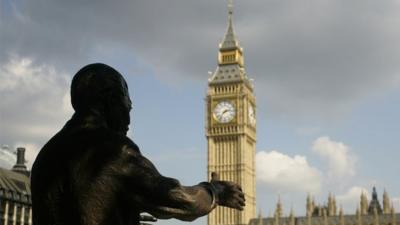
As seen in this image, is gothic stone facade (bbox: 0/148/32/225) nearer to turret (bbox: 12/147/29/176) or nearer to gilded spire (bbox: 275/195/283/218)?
turret (bbox: 12/147/29/176)

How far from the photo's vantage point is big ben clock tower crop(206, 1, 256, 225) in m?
79.9

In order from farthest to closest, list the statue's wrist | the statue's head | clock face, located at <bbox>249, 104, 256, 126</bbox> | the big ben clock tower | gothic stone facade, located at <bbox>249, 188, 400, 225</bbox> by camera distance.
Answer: clock face, located at <bbox>249, 104, 256, 126</bbox>, the big ben clock tower, gothic stone facade, located at <bbox>249, 188, 400, 225</bbox>, the statue's head, the statue's wrist

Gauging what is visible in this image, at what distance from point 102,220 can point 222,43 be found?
82044 mm

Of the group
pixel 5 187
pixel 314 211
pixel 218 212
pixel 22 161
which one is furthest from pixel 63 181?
pixel 314 211

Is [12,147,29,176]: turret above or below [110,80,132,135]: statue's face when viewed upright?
above

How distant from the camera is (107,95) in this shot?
2332 millimetres

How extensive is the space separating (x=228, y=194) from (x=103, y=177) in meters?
0.42

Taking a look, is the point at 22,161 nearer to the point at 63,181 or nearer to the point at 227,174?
the point at 227,174

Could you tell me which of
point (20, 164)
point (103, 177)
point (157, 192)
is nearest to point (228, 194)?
point (157, 192)

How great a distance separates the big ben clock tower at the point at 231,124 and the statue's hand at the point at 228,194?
7714cm

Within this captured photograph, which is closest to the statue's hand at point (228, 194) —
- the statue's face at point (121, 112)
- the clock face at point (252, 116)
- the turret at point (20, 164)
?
the statue's face at point (121, 112)

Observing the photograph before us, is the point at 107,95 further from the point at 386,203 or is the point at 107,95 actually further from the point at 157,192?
the point at 386,203

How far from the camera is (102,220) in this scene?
6.95 ft

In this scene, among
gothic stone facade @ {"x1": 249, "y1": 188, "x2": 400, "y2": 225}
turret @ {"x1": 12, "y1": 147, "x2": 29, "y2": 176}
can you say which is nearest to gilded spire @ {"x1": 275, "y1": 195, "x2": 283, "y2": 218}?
gothic stone facade @ {"x1": 249, "y1": 188, "x2": 400, "y2": 225}
